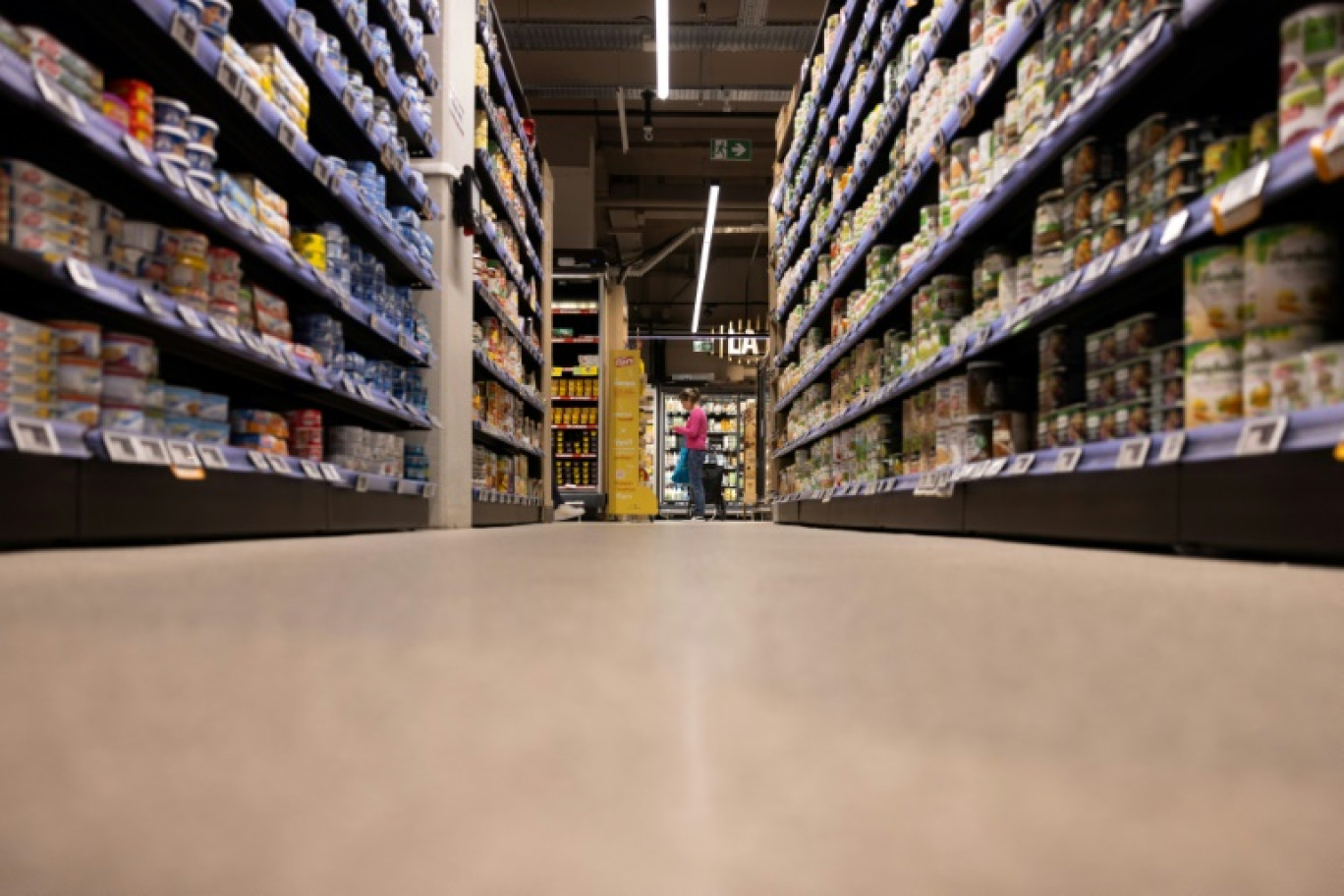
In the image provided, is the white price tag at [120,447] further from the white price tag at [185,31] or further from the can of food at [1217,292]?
the can of food at [1217,292]

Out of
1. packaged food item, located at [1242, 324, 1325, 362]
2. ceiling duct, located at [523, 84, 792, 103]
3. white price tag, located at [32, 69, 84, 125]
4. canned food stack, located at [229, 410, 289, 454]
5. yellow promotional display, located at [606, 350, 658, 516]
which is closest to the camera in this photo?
packaged food item, located at [1242, 324, 1325, 362]

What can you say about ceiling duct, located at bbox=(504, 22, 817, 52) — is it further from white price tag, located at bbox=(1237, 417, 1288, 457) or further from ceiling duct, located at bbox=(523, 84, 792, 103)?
white price tag, located at bbox=(1237, 417, 1288, 457)

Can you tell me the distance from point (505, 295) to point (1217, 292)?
245 inches

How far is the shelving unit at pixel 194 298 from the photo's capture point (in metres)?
2.23

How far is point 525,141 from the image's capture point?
872 centimetres

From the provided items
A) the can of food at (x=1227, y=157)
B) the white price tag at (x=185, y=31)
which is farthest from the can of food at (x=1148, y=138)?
the white price tag at (x=185, y=31)

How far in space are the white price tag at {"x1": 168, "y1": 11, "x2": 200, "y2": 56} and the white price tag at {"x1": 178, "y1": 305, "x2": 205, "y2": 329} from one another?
2.31ft

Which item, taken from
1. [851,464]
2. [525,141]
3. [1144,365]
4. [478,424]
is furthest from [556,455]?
[1144,365]

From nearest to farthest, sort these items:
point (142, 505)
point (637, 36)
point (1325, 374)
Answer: point (1325, 374) < point (142, 505) < point (637, 36)

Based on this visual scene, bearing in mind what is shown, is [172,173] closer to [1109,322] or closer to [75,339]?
[75,339]

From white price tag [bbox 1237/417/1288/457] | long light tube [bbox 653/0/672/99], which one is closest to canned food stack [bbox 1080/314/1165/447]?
white price tag [bbox 1237/417/1288/457]

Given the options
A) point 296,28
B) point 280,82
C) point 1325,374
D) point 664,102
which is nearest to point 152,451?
point 280,82

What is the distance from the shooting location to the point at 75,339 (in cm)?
237

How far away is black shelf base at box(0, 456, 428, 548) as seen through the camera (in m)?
2.10
